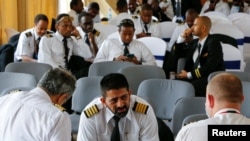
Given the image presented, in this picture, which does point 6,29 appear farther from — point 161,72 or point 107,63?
point 161,72

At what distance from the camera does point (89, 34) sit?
20.9 ft

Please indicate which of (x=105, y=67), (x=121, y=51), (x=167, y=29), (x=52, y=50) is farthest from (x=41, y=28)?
(x=167, y=29)

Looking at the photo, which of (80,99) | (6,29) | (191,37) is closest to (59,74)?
(80,99)

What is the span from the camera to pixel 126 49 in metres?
5.72

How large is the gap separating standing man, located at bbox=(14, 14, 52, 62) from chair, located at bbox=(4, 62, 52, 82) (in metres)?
1.07

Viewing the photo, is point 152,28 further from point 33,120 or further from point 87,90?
point 33,120

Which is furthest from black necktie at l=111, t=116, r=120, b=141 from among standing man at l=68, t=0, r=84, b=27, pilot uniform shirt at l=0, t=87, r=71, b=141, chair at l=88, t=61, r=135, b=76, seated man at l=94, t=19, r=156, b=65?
standing man at l=68, t=0, r=84, b=27

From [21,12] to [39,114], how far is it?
6.26 m

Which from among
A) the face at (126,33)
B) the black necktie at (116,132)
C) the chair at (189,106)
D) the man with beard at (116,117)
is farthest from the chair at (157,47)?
the black necktie at (116,132)

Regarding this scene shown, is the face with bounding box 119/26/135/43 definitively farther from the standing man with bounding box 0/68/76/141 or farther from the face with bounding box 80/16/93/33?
the standing man with bounding box 0/68/76/141

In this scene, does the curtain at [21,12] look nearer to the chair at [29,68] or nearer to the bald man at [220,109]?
the chair at [29,68]

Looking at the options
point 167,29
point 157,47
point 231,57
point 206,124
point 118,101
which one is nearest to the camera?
point 206,124

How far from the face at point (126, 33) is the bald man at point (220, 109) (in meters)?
3.36

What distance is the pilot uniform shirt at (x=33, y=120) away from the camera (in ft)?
8.44
